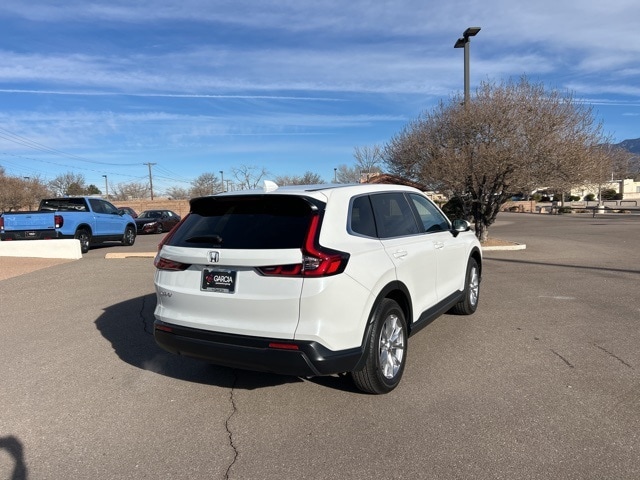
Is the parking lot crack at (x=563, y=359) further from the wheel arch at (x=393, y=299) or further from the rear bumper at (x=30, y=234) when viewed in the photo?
the rear bumper at (x=30, y=234)

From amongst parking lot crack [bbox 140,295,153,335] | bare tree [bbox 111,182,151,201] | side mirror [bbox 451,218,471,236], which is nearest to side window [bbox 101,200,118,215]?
parking lot crack [bbox 140,295,153,335]

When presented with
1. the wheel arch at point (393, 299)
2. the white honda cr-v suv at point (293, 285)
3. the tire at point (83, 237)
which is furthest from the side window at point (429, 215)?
the tire at point (83, 237)

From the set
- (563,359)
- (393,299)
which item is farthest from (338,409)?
(563,359)

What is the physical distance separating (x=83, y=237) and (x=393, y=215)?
533 inches

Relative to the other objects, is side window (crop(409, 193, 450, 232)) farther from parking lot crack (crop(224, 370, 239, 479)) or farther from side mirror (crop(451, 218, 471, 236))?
parking lot crack (crop(224, 370, 239, 479))

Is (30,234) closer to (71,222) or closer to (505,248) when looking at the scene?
(71,222)

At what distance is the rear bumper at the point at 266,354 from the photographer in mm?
3285

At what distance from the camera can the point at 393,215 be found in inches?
177

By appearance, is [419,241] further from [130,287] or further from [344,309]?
[130,287]

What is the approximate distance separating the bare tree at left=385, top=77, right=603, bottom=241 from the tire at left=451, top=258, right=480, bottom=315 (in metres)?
7.22

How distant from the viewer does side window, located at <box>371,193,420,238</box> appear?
4.20 meters

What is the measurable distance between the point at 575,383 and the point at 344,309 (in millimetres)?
2269

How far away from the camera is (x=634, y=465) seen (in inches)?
112

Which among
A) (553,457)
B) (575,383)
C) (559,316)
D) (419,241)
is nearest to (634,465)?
(553,457)
